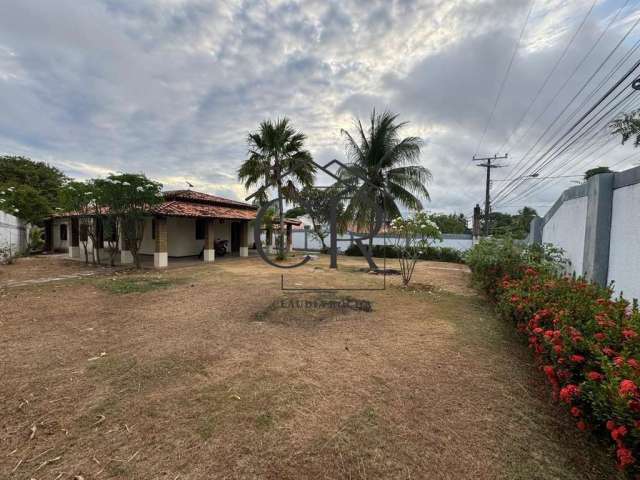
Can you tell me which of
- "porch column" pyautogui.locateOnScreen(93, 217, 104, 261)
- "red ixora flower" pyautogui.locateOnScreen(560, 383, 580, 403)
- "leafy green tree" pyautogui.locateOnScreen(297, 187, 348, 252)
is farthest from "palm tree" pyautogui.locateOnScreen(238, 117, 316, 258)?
"red ixora flower" pyautogui.locateOnScreen(560, 383, 580, 403)

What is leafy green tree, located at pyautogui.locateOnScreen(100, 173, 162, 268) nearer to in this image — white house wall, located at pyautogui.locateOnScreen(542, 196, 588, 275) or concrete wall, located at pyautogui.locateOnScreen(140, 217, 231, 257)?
concrete wall, located at pyautogui.locateOnScreen(140, 217, 231, 257)

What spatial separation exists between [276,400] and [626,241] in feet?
16.5

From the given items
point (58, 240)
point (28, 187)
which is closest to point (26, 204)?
point (28, 187)

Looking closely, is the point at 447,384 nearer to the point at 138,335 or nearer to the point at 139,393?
the point at 139,393

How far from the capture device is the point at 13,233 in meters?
13.6

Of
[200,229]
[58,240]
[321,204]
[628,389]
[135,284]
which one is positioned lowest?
[135,284]

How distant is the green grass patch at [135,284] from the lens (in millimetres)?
7351

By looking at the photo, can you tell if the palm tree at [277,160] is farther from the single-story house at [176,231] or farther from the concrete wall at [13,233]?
the concrete wall at [13,233]

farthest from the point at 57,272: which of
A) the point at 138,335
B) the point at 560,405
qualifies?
the point at 560,405

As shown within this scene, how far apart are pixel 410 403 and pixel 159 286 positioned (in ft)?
24.8

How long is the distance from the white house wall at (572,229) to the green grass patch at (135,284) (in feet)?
31.6

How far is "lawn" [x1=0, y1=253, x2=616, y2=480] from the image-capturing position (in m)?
1.92

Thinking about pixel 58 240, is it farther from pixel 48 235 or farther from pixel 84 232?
pixel 84 232

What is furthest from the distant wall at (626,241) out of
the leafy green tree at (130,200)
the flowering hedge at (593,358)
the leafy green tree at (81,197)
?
the leafy green tree at (81,197)
